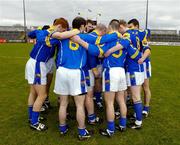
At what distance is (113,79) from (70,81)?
0.90m

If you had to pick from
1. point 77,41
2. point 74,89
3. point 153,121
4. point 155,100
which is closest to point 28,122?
point 74,89

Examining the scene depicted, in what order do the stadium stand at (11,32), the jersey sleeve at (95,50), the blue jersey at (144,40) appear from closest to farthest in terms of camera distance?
the jersey sleeve at (95,50) < the blue jersey at (144,40) < the stadium stand at (11,32)

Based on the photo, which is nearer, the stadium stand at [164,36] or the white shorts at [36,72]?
the white shorts at [36,72]

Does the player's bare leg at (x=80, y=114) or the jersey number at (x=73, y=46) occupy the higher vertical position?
the jersey number at (x=73, y=46)

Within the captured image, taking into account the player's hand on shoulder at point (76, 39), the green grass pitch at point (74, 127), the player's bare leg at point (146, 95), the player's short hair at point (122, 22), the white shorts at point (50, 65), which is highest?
the player's short hair at point (122, 22)

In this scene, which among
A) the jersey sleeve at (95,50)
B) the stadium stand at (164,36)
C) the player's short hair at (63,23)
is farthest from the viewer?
the stadium stand at (164,36)

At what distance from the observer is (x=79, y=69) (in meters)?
5.78

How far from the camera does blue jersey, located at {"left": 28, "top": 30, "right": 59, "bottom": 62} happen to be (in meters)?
5.84

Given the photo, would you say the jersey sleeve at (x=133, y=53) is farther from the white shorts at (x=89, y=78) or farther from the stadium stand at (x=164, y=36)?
the stadium stand at (x=164, y=36)

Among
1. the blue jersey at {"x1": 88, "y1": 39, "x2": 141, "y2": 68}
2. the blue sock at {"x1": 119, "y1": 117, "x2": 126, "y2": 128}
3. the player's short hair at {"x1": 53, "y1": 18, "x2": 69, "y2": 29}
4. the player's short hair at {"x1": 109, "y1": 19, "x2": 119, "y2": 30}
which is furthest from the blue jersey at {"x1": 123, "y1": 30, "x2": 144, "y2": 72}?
the player's short hair at {"x1": 53, "y1": 18, "x2": 69, "y2": 29}

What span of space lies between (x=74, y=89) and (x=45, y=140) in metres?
1.25

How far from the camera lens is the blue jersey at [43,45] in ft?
19.2

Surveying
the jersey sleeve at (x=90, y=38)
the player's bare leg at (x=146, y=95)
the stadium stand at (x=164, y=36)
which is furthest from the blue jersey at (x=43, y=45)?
the stadium stand at (x=164, y=36)

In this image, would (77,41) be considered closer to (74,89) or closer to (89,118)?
(74,89)
